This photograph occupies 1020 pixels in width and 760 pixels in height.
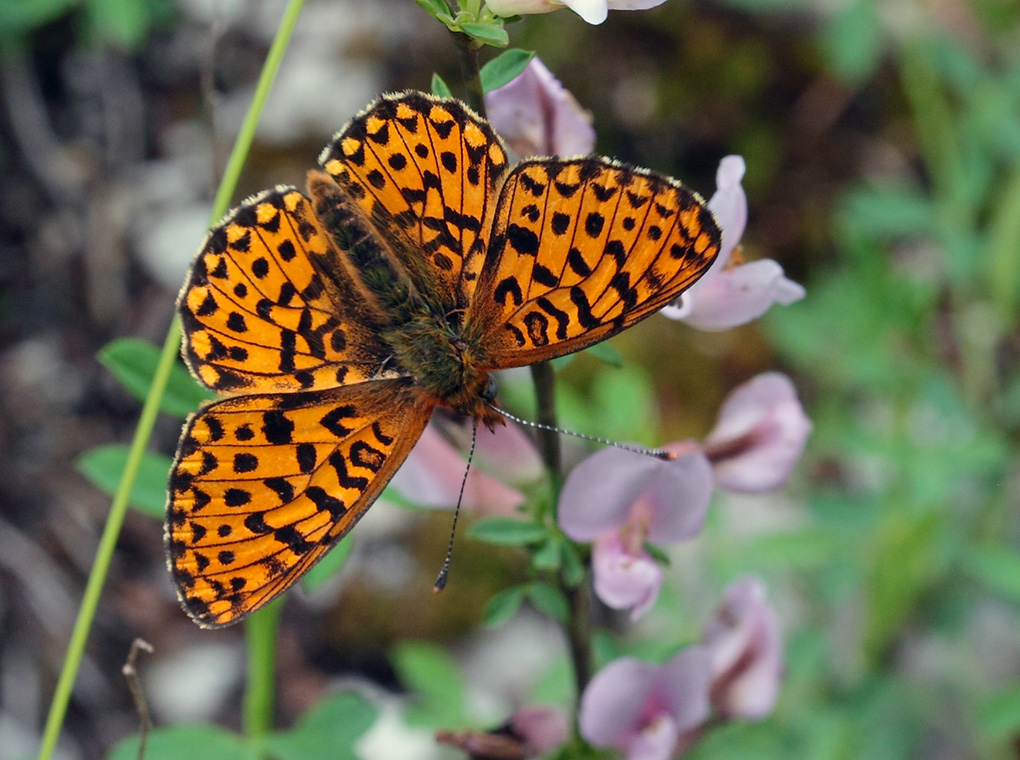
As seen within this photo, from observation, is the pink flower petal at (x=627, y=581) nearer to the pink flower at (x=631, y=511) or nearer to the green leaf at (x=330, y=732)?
the pink flower at (x=631, y=511)

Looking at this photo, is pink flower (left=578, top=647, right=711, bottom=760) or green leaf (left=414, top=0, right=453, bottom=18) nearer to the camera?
green leaf (left=414, top=0, right=453, bottom=18)

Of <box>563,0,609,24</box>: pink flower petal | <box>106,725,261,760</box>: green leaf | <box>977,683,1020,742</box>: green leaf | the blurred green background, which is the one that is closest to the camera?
<box>563,0,609,24</box>: pink flower petal

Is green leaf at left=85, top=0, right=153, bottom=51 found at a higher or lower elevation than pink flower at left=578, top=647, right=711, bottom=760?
higher

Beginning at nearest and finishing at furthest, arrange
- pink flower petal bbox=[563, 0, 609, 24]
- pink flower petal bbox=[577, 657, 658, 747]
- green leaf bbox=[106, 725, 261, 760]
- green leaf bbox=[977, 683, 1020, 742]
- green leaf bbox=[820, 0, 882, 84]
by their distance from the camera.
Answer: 1. pink flower petal bbox=[563, 0, 609, 24]
2. pink flower petal bbox=[577, 657, 658, 747]
3. green leaf bbox=[106, 725, 261, 760]
4. green leaf bbox=[977, 683, 1020, 742]
5. green leaf bbox=[820, 0, 882, 84]

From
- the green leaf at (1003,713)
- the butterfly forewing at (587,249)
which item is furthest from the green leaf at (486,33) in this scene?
the green leaf at (1003,713)

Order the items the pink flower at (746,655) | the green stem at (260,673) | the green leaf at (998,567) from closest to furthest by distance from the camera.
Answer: the pink flower at (746,655) → the green stem at (260,673) → the green leaf at (998,567)

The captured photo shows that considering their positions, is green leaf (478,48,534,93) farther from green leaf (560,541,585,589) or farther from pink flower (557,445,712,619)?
green leaf (560,541,585,589)

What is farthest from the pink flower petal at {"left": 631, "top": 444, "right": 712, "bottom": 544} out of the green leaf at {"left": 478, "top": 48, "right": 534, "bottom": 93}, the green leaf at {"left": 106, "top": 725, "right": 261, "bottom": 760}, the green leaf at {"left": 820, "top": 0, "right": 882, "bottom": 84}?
the green leaf at {"left": 820, "top": 0, "right": 882, "bottom": 84}

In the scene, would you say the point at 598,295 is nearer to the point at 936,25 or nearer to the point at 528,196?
the point at 528,196
